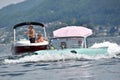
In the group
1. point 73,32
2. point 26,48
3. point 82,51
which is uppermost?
point 73,32

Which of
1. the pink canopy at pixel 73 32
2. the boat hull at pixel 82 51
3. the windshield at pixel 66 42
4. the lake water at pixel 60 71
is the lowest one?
the lake water at pixel 60 71

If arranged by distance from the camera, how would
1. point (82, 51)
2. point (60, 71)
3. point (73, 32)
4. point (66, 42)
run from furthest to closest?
point (73, 32)
point (66, 42)
point (82, 51)
point (60, 71)

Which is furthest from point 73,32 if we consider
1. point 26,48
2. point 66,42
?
point 26,48

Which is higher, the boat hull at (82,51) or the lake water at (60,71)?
the boat hull at (82,51)

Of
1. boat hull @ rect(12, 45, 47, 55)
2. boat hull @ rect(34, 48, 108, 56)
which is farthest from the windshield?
boat hull @ rect(34, 48, 108, 56)

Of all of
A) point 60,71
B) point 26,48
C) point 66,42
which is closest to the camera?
point 60,71

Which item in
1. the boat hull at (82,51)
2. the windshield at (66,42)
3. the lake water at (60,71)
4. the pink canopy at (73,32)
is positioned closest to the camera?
the lake water at (60,71)

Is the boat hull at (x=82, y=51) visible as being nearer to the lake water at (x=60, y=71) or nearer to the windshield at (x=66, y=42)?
the lake water at (x=60, y=71)

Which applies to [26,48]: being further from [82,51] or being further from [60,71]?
[60,71]

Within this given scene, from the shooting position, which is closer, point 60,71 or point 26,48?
point 60,71

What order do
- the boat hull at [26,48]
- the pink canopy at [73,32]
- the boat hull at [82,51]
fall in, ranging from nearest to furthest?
1. the boat hull at [82,51]
2. the boat hull at [26,48]
3. the pink canopy at [73,32]

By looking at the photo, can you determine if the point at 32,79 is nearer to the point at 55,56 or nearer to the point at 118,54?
the point at 55,56

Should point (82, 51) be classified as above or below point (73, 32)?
below

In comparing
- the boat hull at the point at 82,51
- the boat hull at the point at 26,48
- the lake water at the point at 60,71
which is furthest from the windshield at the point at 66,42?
the lake water at the point at 60,71
